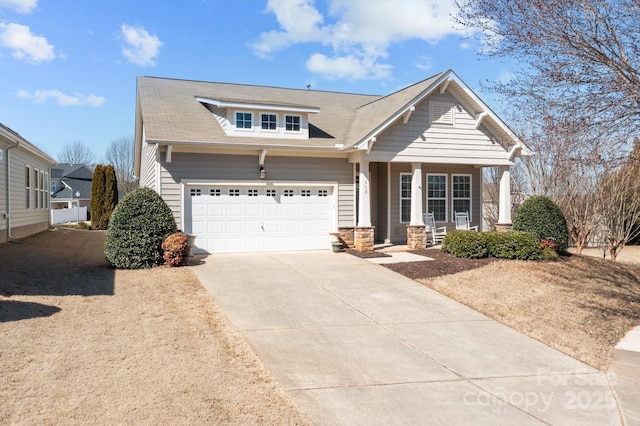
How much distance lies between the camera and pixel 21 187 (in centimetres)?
1830

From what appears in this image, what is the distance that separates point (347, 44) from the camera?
16.5 meters

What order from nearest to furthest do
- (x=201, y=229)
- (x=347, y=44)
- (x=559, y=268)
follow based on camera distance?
(x=559, y=268)
(x=201, y=229)
(x=347, y=44)

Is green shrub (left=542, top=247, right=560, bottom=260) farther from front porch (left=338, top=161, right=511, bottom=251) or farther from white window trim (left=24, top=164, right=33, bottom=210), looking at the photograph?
white window trim (left=24, top=164, right=33, bottom=210)

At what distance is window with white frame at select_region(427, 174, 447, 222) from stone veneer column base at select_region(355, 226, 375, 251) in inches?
156

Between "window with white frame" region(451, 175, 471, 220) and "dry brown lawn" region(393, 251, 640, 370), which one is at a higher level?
"window with white frame" region(451, 175, 471, 220)

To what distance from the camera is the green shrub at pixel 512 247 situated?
1375 cm

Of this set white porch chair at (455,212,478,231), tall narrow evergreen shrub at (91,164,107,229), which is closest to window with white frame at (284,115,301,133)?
white porch chair at (455,212,478,231)

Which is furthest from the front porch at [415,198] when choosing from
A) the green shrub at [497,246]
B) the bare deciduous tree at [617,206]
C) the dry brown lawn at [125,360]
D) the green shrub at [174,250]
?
the dry brown lawn at [125,360]

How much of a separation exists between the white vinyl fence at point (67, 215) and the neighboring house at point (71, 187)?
23.9ft

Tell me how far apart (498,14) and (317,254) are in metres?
8.43

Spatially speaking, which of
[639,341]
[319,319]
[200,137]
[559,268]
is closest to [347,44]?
[200,137]

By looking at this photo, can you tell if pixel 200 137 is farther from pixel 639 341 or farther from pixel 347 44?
pixel 639 341

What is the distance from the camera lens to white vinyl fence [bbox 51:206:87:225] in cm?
3503

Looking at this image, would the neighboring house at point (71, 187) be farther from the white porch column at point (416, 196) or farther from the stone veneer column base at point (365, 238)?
the white porch column at point (416, 196)
